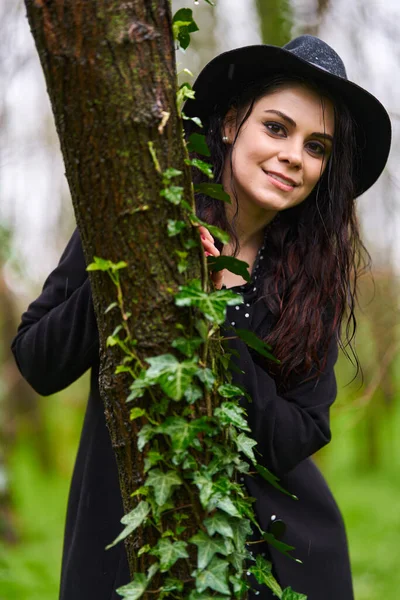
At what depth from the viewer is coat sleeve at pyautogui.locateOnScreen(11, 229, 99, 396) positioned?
1.97m

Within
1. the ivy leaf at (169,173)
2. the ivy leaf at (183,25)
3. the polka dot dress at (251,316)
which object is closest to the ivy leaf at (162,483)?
the ivy leaf at (169,173)

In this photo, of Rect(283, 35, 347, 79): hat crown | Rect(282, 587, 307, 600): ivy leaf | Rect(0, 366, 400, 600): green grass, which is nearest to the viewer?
Rect(282, 587, 307, 600): ivy leaf

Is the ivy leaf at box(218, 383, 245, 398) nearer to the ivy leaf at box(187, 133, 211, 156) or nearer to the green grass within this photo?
the ivy leaf at box(187, 133, 211, 156)

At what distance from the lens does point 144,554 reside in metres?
1.58

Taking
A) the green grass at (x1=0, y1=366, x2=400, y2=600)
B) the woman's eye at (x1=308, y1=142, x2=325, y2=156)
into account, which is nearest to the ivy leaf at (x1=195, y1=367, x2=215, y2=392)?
the woman's eye at (x1=308, y1=142, x2=325, y2=156)

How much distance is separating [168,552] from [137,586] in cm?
11

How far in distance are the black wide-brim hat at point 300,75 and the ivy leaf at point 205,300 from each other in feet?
3.50

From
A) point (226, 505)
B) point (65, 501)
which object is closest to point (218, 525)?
point (226, 505)

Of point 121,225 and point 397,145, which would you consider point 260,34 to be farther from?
point 121,225

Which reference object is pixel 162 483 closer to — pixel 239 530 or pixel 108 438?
pixel 239 530

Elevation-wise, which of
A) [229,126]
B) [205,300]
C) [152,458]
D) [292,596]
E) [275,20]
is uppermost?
[275,20]

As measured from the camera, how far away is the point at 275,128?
90.9 inches

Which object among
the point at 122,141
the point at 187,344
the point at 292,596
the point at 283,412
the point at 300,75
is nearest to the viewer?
the point at 122,141

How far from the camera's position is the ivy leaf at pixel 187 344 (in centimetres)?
145
